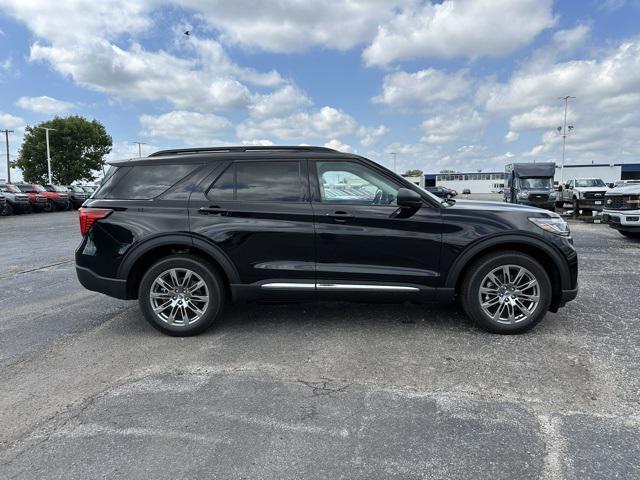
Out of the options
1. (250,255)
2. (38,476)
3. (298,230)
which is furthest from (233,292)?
(38,476)

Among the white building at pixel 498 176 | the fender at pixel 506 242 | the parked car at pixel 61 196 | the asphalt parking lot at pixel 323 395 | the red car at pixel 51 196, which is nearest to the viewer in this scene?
the asphalt parking lot at pixel 323 395

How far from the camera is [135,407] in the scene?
3139mm

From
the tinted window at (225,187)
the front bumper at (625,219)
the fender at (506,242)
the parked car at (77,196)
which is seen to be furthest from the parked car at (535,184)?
the parked car at (77,196)

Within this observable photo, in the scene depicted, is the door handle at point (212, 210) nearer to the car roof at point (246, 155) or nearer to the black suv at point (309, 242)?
the black suv at point (309, 242)

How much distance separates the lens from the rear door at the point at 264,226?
4320mm

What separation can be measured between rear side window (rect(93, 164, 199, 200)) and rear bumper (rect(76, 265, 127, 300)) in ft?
2.58

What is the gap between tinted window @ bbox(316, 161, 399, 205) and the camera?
172 inches

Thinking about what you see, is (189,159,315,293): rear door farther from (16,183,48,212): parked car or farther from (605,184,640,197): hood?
(16,183,48,212): parked car

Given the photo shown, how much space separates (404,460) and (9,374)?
321 cm

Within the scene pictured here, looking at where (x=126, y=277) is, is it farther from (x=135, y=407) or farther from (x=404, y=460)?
(x=404, y=460)

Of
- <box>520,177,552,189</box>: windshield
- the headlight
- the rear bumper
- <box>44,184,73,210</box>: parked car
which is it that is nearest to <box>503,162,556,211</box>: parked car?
<box>520,177,552,189</box>: windshield

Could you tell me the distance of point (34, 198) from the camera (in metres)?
27.3

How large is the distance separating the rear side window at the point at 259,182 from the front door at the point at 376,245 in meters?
0.30

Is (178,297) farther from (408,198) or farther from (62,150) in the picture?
(62,150)
